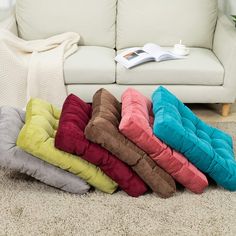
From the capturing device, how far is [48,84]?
2.49m

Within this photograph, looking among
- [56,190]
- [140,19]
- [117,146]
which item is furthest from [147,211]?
[140,19]

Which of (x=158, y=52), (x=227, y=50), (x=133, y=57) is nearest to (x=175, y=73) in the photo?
(x=158, y=52)

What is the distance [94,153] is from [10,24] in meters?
1.57

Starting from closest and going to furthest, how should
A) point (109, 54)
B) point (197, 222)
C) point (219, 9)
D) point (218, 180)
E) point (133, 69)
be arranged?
point (197, 222) → point (218, 180) → point (133, 69) → point (109, 54) → point (219, 9)

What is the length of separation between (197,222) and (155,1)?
6.01 feet

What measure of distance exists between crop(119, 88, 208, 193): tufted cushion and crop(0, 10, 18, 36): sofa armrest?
55.6 inches

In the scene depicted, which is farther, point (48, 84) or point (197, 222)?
point (48, 84)

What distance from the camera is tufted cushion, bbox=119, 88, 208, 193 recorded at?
171cm

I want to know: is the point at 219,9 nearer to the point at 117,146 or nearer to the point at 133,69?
the point at 133,69

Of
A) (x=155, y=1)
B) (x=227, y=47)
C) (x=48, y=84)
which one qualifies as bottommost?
(x=48, y=84)

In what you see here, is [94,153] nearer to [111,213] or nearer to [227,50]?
[111,213]

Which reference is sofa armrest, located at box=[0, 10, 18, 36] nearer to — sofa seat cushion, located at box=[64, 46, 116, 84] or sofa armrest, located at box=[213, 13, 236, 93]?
sofa seat cushion, located at box=[64, 46, 116, 84]

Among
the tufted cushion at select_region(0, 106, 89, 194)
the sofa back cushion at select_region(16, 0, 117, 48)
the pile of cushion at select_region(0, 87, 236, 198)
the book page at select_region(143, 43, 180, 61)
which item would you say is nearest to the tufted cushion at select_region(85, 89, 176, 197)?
the pile of cushion at select_region(0, 87, 236, 198)

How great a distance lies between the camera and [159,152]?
1.73m
